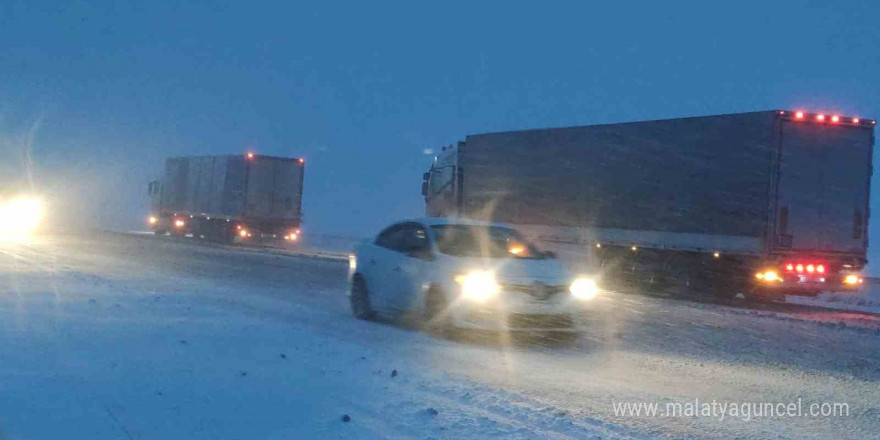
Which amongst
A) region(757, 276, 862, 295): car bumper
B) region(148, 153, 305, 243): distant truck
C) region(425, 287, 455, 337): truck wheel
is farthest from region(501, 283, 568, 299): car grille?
region(148, 153, 305, 243): distant truck

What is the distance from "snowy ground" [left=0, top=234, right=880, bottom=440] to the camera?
702 centimetres

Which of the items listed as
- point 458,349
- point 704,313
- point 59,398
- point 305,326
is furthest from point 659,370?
point 704,313

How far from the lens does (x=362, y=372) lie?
885cm

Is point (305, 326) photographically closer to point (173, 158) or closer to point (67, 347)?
point (67, 347)

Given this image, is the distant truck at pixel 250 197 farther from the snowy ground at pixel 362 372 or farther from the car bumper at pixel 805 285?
the car bumper at pixel 805 285

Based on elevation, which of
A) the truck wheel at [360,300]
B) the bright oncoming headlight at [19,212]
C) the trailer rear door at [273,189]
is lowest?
the truck wheel at [360,300]

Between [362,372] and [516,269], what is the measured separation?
11.6 ft

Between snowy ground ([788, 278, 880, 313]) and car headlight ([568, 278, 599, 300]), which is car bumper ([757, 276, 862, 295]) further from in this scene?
car headlight ([568, 278, 599, 300])

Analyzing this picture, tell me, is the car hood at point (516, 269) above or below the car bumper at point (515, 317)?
above

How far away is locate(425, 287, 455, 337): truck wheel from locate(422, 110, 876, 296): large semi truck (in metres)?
10.1

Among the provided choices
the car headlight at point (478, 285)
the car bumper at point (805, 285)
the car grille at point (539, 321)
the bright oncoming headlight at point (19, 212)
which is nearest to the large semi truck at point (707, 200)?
the car bumper at point (805, 285)

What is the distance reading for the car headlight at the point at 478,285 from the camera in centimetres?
1156

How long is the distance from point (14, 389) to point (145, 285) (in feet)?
30.4

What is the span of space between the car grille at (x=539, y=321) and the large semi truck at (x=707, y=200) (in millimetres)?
9525
